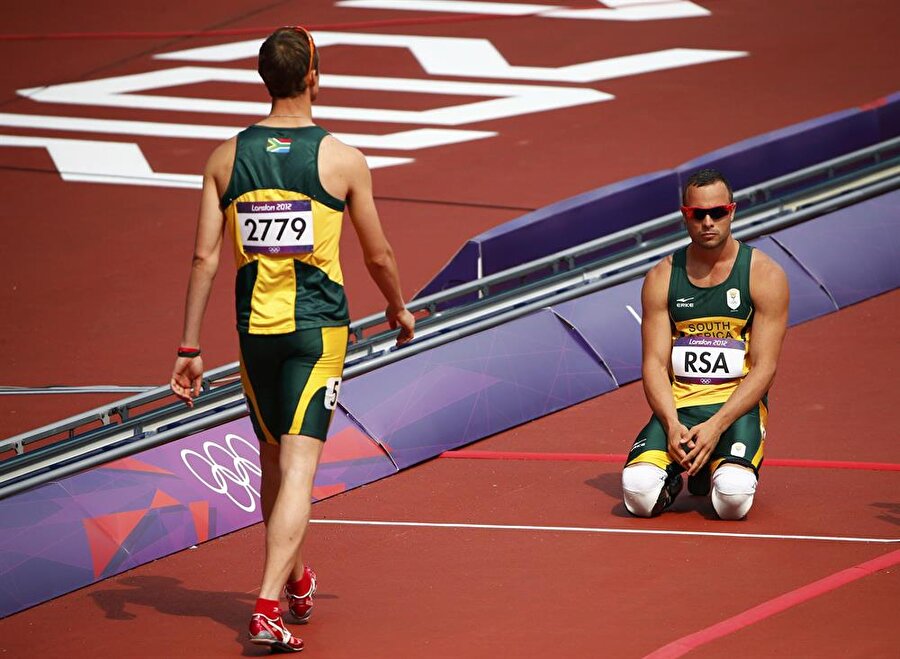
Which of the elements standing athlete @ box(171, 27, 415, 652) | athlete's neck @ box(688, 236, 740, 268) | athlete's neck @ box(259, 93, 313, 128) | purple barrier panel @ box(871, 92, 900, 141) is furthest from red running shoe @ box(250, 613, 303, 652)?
purple barrier panel @ box(871, 92, 900, 141)

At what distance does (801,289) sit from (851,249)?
21.9 inches

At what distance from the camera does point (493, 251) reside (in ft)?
32.5

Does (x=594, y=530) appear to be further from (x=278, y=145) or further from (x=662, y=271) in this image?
(x=278, y=145)

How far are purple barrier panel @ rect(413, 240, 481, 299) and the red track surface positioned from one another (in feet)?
2.02

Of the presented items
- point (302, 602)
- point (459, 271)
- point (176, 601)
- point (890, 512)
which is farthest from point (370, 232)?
point (459, 271)

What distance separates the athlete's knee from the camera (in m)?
6.53

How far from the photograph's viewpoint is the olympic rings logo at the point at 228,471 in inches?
275

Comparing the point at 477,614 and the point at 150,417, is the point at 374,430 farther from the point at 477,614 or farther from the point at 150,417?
the point at 477,614

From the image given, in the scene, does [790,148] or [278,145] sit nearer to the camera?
[278,145]

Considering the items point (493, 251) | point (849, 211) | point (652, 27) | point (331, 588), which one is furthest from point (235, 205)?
point (652, 27)

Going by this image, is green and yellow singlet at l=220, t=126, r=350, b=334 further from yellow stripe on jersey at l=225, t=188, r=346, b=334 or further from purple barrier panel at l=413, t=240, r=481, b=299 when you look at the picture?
purple barrier panel at l=413, t=240, r=481, b=299

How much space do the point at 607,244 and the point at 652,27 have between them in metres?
7.79

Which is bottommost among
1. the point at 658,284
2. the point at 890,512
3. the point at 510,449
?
the point at 510,449

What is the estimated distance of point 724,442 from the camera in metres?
6.71
